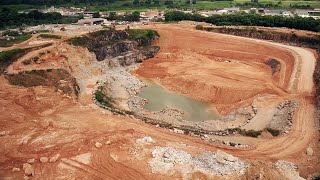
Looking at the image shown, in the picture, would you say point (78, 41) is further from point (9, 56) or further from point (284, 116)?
point (284, 116)

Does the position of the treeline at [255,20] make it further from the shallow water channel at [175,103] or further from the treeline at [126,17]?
the shallow water channel at [175,103]

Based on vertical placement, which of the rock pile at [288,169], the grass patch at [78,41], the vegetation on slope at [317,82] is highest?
the grass patch at [78,41]

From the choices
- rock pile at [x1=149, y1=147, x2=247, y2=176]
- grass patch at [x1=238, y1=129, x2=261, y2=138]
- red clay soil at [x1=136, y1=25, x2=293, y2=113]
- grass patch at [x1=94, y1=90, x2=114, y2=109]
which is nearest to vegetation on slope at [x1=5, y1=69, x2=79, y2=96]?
grass patch at [x1=94, y1=90, x2=114, y2=109]

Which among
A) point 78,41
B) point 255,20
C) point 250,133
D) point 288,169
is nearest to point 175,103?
point 250,133

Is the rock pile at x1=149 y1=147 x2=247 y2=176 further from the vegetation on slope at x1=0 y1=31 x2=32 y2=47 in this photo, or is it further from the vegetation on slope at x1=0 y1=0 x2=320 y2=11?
the vegetation on slope at x1=0 y1=0 x2=320 y2=11

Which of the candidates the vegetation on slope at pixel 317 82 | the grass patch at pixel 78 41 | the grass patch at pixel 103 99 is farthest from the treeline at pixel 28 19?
the vegetation on slope at pixel 317 82
